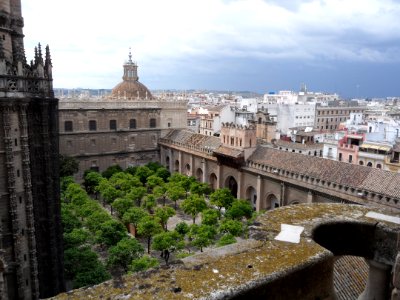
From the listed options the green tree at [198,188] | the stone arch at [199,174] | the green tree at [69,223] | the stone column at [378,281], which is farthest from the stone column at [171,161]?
the stone column at [378,281]

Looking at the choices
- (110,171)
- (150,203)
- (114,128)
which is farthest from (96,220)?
(114,128)

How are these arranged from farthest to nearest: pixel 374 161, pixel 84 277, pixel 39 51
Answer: pixel 374 161 → pixel 84 277 → pixel 39 51

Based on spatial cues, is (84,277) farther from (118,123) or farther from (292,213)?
(118,123)

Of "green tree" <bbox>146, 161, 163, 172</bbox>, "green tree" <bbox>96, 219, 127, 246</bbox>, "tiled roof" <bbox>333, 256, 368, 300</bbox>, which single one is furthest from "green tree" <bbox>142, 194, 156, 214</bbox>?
"tiled roof" <bbox>333, 256, 368, 300</bbox>

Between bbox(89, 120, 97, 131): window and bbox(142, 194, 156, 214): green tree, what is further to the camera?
bbox(89, 120, 97, 131): window

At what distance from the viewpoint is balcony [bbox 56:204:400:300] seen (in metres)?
4.71

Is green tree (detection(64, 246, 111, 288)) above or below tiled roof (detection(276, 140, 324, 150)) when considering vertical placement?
below

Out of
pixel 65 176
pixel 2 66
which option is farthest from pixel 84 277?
pixel 65 176

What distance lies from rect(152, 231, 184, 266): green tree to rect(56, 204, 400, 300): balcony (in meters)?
17.3

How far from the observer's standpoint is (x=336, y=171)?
1204 inches

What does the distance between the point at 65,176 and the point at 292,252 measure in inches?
1664

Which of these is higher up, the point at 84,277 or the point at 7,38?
the point at 7,38

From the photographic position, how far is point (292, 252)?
5648 mm

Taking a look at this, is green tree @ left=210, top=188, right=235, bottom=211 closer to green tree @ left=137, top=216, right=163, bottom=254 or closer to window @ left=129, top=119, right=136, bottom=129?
green tree @ left=137, top=216, right=163, bottom=254
